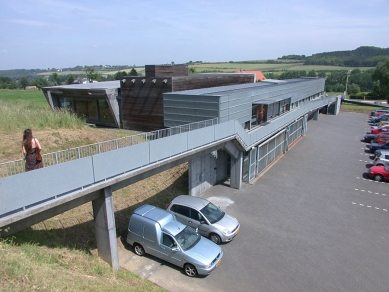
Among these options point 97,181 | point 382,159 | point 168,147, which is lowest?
point 382,159

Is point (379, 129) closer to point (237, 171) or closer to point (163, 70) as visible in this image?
point (237, 171)

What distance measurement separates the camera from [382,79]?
195 ft

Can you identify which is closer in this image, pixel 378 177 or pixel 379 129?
pixel 378 177

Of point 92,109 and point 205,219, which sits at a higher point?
point 92,109

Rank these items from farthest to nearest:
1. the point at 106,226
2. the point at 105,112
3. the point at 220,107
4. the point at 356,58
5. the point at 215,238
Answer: the point at 356,58 → the point at 105,112 → the point at 220,107 → the point at 215,238 → the point at 106,226

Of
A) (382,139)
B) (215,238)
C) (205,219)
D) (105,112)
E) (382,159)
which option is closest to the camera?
(215,238)

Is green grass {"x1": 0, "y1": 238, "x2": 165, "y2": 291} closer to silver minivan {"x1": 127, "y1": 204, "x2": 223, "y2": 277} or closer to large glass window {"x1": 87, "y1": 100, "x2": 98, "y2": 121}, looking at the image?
silver minivan {"x1": 127, "y1": 204, "x2": 223, "y2": 277}

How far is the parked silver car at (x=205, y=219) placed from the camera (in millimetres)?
11474

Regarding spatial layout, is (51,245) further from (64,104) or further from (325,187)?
(64,104)

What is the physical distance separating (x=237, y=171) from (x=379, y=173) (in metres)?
9.39

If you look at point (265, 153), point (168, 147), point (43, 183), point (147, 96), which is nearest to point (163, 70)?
point (147, 96)

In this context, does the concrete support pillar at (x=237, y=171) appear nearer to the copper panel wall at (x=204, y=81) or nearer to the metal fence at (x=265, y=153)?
the metal fence at (x=265, y=153)


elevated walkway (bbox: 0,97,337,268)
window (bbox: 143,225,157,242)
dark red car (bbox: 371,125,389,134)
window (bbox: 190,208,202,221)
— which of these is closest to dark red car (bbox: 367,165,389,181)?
elevated walkway (bbox: 0,97,337,268)

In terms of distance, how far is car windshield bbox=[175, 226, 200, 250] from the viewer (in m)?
9.92
